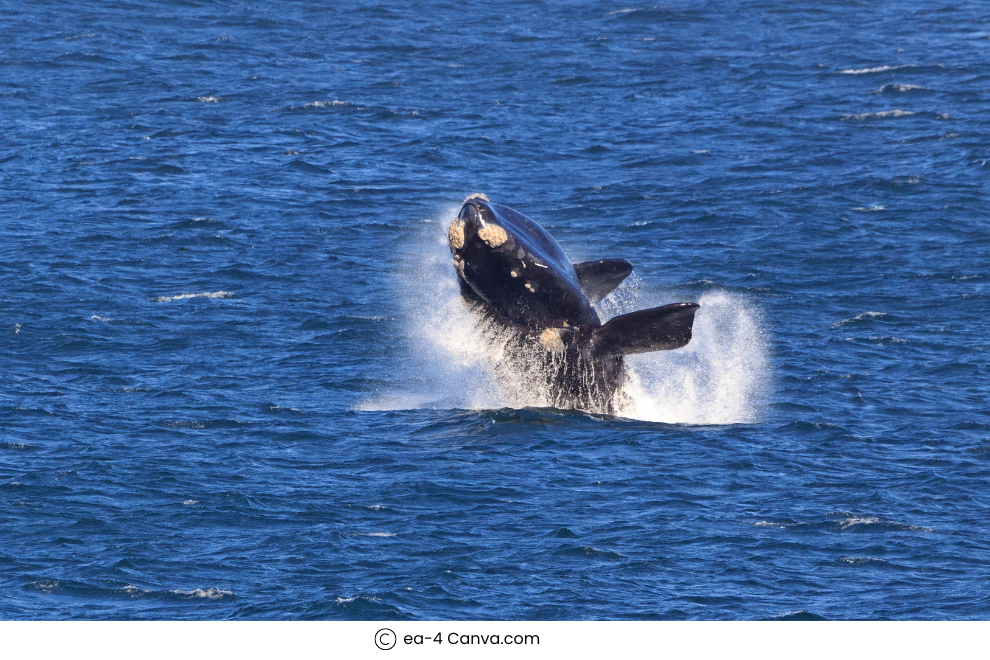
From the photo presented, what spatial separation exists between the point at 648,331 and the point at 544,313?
2264mm

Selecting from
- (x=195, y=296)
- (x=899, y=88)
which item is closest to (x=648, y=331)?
(x=195, y=296)

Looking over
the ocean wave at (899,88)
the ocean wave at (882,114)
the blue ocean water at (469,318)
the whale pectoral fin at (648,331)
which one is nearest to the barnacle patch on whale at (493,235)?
the whale pectoral fin at (648,331)

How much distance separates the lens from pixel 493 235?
26047 mm

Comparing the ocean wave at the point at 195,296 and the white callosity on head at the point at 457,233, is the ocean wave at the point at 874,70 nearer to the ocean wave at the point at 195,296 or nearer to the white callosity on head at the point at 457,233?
the ocean wave at the point at 195,296

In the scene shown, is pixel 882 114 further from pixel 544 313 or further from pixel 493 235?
pixel 493 235

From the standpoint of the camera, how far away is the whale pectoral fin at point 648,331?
86.8ft

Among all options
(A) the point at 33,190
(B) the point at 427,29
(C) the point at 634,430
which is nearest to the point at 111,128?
(A) the point at 33,190

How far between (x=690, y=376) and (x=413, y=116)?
121 ft

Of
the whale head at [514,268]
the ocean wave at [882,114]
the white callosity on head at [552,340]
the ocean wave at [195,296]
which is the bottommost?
the white callosity on head at [552,340]

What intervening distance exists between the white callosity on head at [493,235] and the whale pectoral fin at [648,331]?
9.62 feet

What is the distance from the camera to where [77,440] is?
32.6 meters

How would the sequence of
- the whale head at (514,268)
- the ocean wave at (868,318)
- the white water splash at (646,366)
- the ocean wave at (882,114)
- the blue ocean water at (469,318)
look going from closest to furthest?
the blue ocean water at (469,318) < the whale head at (514,268) < the white water splash at (646,366) < the ocean wave at (868,318) < the ocean wave at (882,114)

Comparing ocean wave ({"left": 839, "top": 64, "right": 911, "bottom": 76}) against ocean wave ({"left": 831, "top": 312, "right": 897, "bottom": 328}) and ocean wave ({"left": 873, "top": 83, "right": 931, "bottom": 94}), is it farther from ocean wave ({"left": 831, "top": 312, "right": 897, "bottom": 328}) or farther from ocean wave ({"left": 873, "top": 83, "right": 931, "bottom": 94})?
ocean wave ({"left": 831, "top": 312, "right": 897, "bottom": 328})

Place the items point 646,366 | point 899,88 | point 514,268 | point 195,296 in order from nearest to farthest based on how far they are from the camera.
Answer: point 514,268 → point 646,366 → point 195,296 → point 899,88
